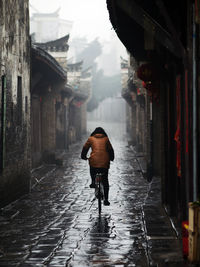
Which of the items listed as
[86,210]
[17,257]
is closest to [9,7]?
[86,210]

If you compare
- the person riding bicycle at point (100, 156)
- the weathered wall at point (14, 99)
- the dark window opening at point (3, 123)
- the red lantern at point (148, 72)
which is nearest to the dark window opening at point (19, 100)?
the weathered wall at point (14, 99)

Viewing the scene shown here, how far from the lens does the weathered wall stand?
10.5m

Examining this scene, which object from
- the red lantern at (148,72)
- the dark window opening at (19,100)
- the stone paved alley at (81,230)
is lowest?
the stone paved alley at (81,230)

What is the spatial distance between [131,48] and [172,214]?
393cm

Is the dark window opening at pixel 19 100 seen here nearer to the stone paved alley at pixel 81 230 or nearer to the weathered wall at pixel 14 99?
the weathered wall at pixel 14 99

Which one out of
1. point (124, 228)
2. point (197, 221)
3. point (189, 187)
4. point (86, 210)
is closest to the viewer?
point (197, 221)

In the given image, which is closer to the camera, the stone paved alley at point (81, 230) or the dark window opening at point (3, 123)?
the stone paved alley at point (81, 230)

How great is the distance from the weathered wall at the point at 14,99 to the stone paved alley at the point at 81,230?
20.6 inches

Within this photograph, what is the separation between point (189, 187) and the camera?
21.4 feet

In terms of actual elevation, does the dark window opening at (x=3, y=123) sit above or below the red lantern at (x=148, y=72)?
below

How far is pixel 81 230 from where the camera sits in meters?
8.48

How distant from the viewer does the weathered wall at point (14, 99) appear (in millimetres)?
10516

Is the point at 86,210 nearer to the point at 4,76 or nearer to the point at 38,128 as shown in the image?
the point at 4,76

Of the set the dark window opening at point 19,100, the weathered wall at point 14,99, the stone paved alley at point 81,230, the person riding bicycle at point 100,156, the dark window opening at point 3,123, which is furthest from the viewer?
the dark window opening at point 19,100
